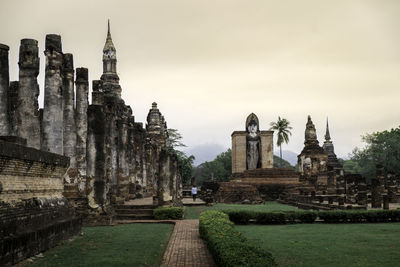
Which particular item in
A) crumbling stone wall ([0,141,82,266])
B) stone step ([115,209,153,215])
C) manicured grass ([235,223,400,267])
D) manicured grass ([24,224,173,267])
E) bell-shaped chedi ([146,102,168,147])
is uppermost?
bell-shaped chedi ([146,102,168,147])

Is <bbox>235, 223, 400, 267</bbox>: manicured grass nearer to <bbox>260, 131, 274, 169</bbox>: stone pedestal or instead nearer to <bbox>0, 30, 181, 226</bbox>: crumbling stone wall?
<bbox>0, 30, 181, 226</bbox>: crumbling stone wall

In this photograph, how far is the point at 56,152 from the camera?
1485 cm

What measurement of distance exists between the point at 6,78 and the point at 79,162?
512 cm

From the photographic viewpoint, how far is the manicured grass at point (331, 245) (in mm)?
9942

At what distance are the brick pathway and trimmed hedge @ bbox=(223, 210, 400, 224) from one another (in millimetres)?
3588

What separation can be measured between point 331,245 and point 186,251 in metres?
4.09

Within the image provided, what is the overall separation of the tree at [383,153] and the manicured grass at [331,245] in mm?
41802

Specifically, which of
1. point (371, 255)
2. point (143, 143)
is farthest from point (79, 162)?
point (143, 143)

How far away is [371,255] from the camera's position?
10.6 m

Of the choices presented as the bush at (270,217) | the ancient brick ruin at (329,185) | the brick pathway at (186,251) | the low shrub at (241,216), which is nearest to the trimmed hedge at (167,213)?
the low shrub at (241,216)

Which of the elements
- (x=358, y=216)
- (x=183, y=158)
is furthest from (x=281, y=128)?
(x=358, y=216)

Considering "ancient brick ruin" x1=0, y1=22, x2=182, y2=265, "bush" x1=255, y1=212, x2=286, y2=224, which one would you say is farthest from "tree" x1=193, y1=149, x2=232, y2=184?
"bush" x1=255, y1=212, x2=286, y2=224

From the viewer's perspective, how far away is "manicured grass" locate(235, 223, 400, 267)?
32.6 ft

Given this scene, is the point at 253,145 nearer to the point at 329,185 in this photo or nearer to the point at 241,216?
the point at 329,185
